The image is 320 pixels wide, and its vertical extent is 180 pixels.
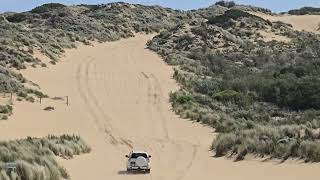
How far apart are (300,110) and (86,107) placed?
11.7 m

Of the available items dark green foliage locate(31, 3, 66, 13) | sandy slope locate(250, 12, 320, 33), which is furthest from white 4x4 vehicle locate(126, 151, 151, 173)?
dark green foliage locate(31, 3, 66, 13)

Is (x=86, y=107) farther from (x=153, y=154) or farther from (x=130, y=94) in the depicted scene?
(x=153, y=154)

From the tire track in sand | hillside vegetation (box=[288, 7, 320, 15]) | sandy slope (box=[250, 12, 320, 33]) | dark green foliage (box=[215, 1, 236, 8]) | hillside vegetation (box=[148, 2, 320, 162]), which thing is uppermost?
dark green foliage (box=[215, 1, 236, 8])

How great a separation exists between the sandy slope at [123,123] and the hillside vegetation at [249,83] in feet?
3.16

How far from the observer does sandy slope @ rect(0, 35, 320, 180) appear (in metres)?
20.1

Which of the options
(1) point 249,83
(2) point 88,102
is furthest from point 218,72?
(2) point 88,102

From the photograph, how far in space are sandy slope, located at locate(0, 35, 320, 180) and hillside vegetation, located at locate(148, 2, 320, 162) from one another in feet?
3.16

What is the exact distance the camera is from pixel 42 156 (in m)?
19.4

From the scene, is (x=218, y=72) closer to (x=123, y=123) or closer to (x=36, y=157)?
(x=123, y=123)

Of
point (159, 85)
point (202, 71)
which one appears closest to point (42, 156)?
point (159, 85)

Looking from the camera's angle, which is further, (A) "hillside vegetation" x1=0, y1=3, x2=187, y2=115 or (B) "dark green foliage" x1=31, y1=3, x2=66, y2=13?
(B) "dark green foliage" x1=31, y1=3, x2=66, y2=13

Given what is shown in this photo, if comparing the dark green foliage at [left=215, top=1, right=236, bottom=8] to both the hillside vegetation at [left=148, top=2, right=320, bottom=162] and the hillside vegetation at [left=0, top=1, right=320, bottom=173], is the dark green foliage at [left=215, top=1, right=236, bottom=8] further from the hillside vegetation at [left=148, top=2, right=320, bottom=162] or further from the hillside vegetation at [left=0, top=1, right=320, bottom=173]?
the hillside vegetation at [left=148, top=2, right=320, bottom=162]

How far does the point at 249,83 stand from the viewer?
42.1m

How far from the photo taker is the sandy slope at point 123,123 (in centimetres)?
2009
